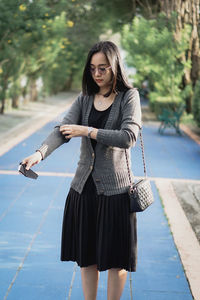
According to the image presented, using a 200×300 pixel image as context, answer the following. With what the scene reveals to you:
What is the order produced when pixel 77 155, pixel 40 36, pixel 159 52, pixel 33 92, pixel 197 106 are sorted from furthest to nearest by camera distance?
pixel 33 92
pixel 40 36
pixel 159 52
pixel 197 106
pixel 77 155

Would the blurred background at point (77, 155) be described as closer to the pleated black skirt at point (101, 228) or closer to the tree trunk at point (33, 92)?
the tree trunk at point (33, 92)

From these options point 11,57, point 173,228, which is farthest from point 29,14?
point 173,228

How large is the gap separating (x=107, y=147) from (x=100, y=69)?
46cm

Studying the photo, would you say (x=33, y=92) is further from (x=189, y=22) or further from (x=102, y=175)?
(x=102, y=175)

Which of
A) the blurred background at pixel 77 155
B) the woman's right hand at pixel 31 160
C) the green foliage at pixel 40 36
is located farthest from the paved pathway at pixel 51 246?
the green foliage at pixel 40 36

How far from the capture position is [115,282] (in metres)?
2.91

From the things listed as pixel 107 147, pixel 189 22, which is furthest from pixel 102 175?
pixel 189 22

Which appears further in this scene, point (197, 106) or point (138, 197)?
point (197, 106)

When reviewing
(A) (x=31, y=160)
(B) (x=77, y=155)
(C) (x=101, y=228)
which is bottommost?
(B) (x=77, y=155)

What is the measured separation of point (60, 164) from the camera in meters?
8.91

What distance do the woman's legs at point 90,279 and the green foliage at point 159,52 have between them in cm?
1314

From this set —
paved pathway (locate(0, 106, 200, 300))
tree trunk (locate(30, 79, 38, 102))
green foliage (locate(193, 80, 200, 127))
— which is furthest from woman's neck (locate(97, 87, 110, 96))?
tree trunk (locate(30, 79, 38, 102))

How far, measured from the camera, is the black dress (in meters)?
2.76

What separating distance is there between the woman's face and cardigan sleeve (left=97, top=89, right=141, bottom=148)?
0.16 m
